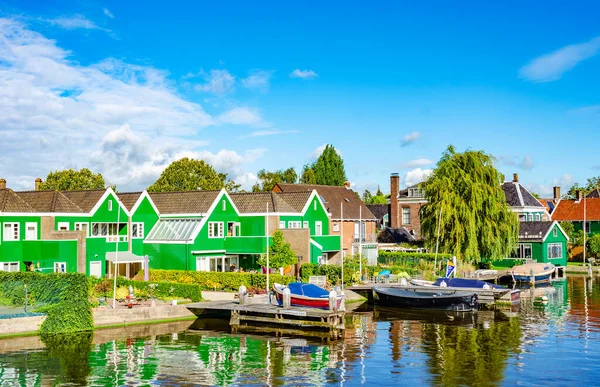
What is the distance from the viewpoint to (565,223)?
315 feet

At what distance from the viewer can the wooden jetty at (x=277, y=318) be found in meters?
39.9

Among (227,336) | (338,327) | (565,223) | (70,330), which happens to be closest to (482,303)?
(338,327)

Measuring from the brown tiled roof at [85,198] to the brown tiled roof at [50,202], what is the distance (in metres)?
0.69

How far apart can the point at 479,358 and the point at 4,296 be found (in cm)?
2802

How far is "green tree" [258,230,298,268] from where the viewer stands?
56344 millimetres

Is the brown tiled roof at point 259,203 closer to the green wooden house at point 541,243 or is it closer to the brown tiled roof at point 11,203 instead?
the brown tiled roof at point 11,203

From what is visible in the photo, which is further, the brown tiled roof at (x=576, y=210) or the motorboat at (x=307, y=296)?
the brown tiled roof at (x=576, y=210)

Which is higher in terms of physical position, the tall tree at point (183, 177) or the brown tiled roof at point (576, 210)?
the tall tree at point (183, 177)

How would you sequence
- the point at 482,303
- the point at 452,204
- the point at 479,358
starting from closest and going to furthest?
Answer: the point at 479,358
the point at 482,303
the point at 452,204

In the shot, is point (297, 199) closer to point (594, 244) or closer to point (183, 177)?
point (183, 177)

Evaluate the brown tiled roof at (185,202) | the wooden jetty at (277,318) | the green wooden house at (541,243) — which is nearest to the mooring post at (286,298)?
the wooden jetty at (277,318)

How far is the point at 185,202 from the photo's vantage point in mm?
60875

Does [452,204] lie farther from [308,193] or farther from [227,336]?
[227,336]

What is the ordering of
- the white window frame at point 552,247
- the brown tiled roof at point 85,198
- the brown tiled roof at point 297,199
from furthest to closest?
the white window frame at point 552,247, the brown tiled roof at point 297,199, the brown tiled roof at point 85,198
